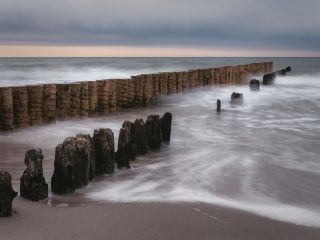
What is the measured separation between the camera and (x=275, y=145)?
8.77 m

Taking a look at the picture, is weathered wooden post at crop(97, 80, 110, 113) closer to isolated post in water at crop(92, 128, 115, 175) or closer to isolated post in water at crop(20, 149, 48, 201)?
isolated post in water at crop(92, 128, 115, 175)

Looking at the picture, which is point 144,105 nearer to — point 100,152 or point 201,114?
point 201,114

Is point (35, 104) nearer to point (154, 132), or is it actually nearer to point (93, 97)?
point (93, 97)

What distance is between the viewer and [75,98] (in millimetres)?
11289

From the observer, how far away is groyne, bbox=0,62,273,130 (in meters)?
9.55

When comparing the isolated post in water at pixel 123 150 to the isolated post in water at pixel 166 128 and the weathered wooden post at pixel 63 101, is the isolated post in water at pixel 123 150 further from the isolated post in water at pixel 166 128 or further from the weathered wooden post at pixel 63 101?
the weathered wooden post at pixel 63 101

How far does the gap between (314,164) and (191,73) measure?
13979 mm

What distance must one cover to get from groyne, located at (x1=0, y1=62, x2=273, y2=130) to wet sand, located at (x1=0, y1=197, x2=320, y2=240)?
17.7 feet

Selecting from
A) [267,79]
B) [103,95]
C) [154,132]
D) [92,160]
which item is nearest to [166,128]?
[154,132]

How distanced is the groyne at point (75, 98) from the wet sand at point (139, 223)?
17.7 ft

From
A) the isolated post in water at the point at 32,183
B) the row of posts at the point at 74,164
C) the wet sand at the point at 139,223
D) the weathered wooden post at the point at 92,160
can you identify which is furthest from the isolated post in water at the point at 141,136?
the isolated post in water at the point at 32,183

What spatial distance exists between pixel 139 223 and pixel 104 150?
1.80 m

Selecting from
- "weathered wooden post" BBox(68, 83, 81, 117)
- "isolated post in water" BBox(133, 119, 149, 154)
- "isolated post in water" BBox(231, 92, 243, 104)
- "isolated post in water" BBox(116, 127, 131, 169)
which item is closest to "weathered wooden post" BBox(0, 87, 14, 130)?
"weathered wooden post" BBox(68, 83, 81, 117)

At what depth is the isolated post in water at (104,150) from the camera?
5.71 meters
